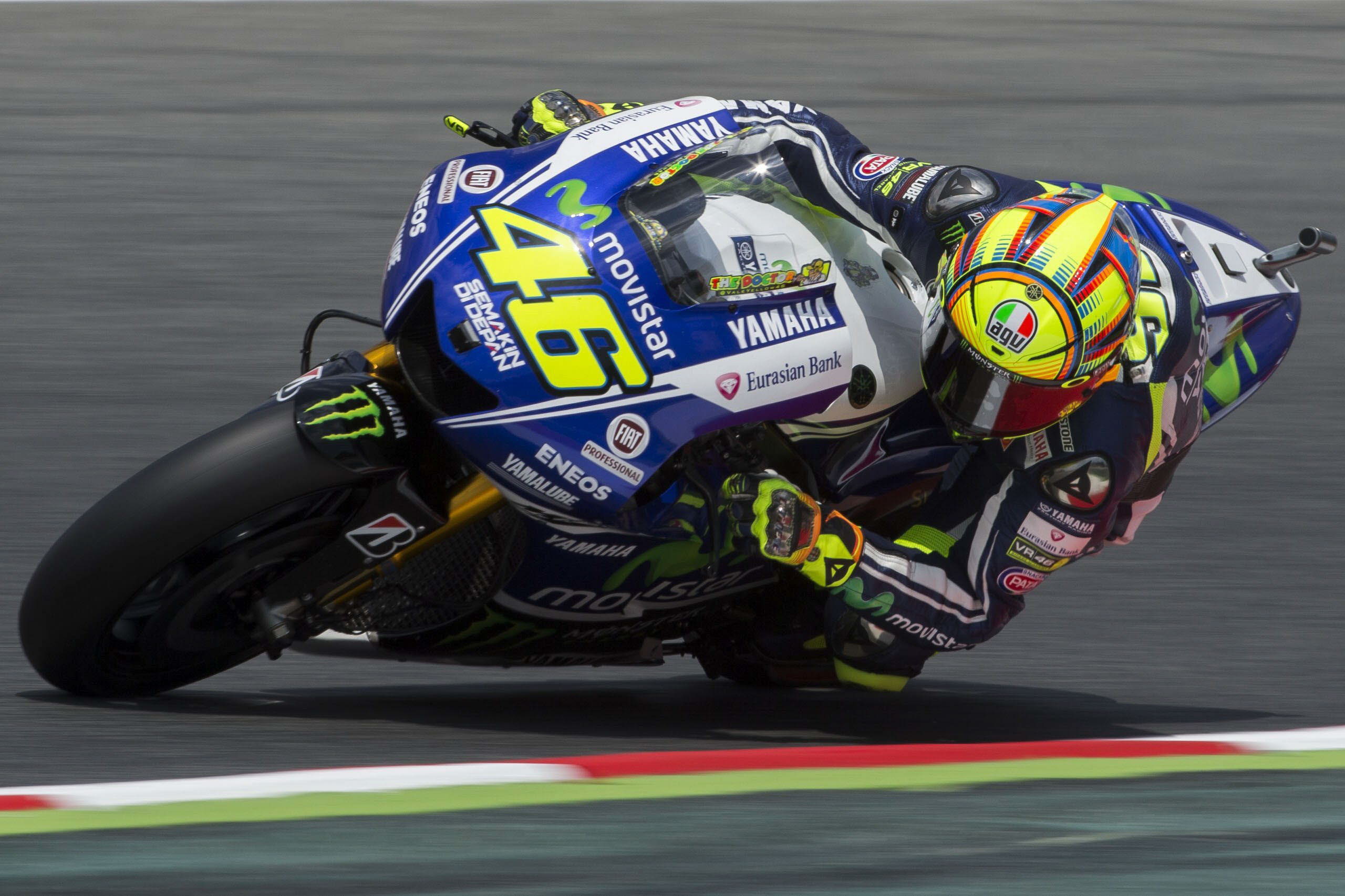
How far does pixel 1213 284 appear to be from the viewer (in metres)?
3.85

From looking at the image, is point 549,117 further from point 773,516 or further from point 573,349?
point 773,516

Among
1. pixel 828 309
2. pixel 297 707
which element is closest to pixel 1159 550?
pixel 828 309

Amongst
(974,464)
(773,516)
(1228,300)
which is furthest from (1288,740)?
(1228,300)

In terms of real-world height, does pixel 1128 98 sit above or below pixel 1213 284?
below

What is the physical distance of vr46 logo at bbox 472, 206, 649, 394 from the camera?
3.08 meters

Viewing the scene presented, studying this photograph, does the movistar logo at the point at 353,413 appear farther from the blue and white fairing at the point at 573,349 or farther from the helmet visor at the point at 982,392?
the helmet visor at the point at 982,392

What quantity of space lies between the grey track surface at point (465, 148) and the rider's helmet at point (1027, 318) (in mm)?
931

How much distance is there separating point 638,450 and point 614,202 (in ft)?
1.49

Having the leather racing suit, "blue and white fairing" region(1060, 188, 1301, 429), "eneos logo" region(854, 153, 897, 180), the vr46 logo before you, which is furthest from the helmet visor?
"blue and white fairing" region(1060, 188, 1301, 429)

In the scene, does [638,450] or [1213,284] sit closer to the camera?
[638,450]

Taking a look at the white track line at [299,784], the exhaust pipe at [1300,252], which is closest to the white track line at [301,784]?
the white track line at [299,784]

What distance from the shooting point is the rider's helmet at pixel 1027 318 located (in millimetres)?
3176

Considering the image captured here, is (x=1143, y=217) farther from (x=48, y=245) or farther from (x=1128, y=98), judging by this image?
(x=1128, y=98)

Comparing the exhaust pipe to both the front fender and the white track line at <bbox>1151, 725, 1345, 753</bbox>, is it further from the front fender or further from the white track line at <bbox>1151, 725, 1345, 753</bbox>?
the front fender
